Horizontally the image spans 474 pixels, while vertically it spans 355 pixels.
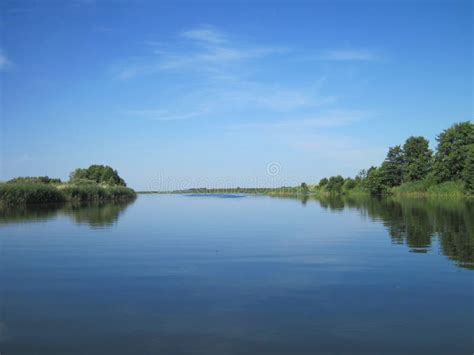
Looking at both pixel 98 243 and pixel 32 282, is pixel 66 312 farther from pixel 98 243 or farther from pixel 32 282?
pixel 98 243

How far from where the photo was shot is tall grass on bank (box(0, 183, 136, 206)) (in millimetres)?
37219

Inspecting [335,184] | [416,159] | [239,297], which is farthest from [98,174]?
[239,297]

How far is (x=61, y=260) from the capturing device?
37.4ft

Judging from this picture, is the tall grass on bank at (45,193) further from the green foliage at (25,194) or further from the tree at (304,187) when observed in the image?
the tree at (304,187)

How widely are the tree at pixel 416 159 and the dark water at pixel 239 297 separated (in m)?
67.4

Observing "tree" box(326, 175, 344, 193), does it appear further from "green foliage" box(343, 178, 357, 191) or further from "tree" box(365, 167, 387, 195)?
"tree" box(365, 167, 387, 195)

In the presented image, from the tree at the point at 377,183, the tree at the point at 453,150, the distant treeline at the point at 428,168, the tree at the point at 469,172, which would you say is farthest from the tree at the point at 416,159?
the tree at the point at 469,172

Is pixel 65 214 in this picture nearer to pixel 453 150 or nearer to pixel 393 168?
pixel 453 150

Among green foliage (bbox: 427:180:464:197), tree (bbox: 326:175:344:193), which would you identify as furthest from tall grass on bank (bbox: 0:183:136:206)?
tree (bbox: 326:175:344:193)

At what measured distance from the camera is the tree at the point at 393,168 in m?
83.1

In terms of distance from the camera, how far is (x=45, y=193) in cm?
4366

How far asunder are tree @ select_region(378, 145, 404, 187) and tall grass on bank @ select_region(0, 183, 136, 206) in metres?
52.3

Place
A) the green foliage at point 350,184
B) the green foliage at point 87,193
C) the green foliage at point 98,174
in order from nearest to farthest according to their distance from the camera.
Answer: the green foliage at point 87,193, the green foliage at point 98,174, the green foliage at point 350,184

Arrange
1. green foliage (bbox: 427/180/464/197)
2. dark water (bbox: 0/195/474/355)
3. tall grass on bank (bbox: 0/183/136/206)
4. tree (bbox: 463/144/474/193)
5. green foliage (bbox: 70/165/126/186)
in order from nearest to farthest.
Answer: dark water (bbox: 0/195/474/355), tall grass on bank (bbox: 0/183/136/206), tree (bbox: 463/144/474/193), green foliage (bbox: 427/180/464/197), green foliage (bbox: 70/165/126/186)
